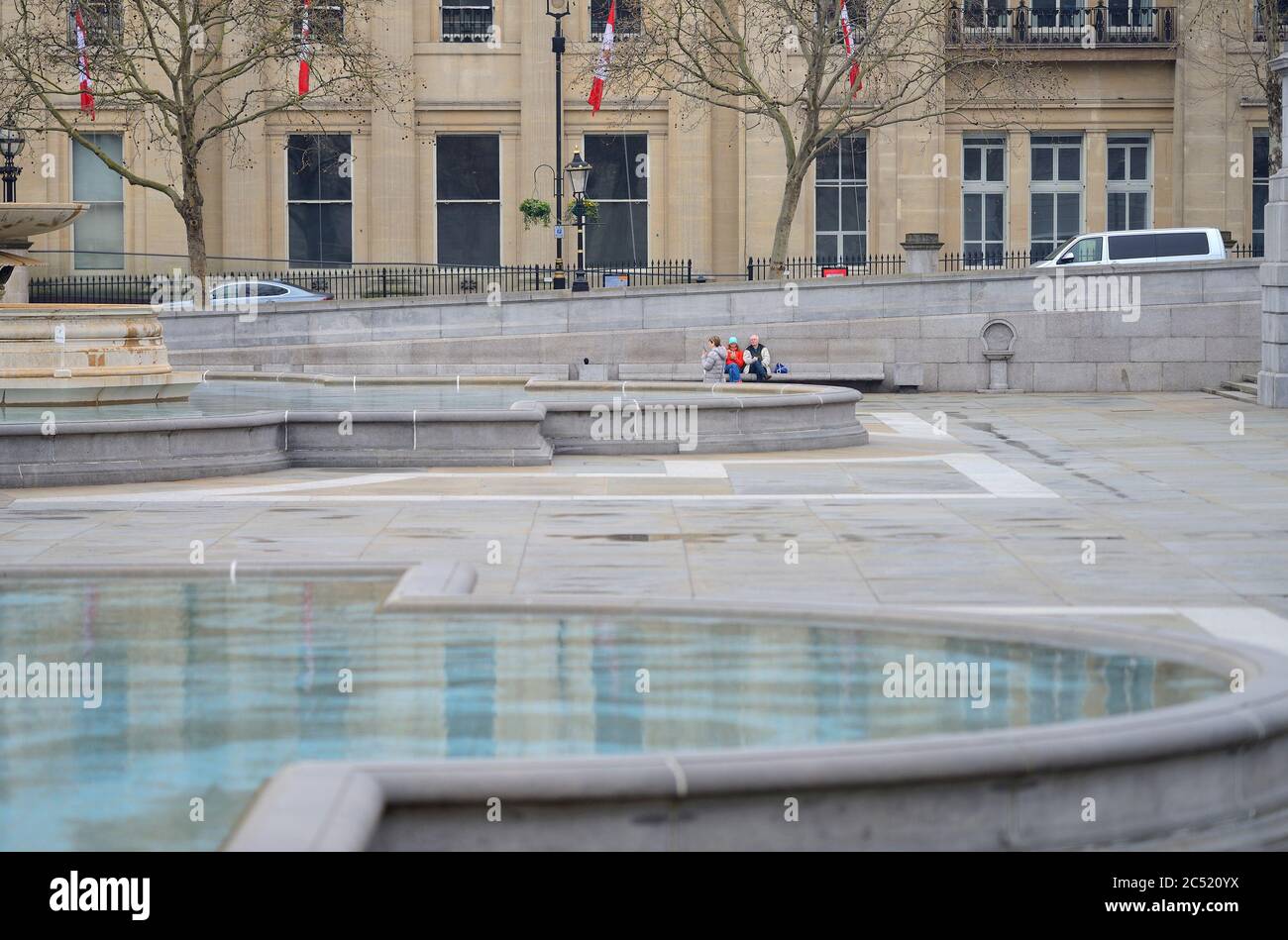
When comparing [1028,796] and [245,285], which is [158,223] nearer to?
[245,285]

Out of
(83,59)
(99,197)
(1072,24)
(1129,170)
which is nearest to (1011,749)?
(83,59)

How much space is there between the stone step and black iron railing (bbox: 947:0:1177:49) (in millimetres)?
16631

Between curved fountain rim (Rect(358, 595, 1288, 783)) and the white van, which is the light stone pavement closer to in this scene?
curved fountain rim (Rect(358, 595, 1288, 783))

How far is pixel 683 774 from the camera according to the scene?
20.2 ft

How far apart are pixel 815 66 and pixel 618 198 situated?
1089 centimetres

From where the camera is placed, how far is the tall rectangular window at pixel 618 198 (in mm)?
48219

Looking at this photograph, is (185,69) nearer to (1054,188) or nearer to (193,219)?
(193,219)

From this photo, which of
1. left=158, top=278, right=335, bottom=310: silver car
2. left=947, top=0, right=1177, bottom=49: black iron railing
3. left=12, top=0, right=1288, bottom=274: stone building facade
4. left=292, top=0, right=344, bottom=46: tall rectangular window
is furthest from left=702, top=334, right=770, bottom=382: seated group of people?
left=947, top=0, right=1177, bottom=49: black iron railing

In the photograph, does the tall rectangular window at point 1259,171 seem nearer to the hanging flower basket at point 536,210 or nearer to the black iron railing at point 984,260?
the black iron railing at point 984,260

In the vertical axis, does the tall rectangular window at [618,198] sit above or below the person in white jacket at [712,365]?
above

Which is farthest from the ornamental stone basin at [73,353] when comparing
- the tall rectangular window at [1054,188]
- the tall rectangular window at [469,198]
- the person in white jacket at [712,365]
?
the tall rectangular window at [1054,188]

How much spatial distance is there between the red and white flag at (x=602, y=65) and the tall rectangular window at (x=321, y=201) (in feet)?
23.0

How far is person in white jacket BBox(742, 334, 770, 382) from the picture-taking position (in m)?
31.5
